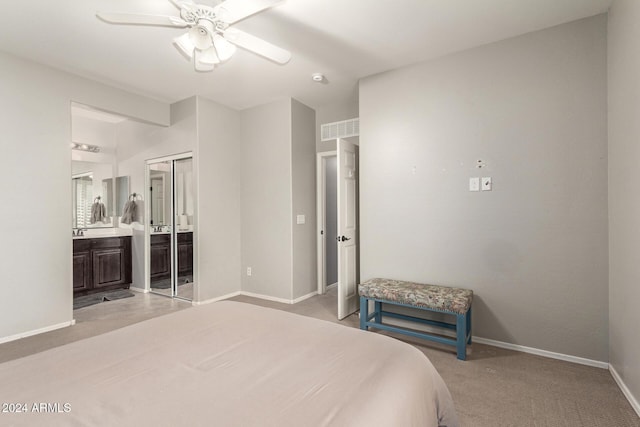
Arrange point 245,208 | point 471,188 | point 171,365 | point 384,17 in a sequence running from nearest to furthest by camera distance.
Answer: point 171,365 → point 384,17 → point 471,188 → point 245,208

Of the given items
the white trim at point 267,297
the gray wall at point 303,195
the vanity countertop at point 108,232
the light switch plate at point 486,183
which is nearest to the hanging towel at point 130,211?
the vanity countertop at point 108,232

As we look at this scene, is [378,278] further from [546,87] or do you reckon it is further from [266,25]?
[266,25]

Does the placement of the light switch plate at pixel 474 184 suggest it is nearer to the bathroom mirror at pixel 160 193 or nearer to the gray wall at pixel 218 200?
the gray wall at pixel 218 200

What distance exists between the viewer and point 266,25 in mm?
2432

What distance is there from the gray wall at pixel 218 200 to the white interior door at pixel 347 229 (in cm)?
174

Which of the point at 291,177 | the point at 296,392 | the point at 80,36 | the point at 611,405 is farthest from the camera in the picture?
the point at 291,177

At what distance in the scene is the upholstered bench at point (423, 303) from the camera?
2479 millimetres

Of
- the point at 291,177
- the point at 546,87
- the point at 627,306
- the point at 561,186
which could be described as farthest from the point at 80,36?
the point at 627,306

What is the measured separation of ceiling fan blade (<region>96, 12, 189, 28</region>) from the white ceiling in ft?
1.52

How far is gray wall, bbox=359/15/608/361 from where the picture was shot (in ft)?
7.79

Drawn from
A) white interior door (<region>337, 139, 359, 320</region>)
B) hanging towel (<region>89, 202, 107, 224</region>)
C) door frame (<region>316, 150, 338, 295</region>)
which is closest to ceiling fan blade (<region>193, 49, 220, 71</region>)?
white interior door (<region>337, 139, 359, 320</region>)

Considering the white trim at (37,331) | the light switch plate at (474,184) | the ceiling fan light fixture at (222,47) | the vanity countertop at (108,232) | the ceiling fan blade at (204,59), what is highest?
the ceiling fan light fixture at (222,47)

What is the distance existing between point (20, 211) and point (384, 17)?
368cm

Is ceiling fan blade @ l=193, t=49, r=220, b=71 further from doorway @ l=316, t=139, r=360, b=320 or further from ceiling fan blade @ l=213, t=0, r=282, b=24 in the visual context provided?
doorway @ l=316, t=139, r=360, b=320
